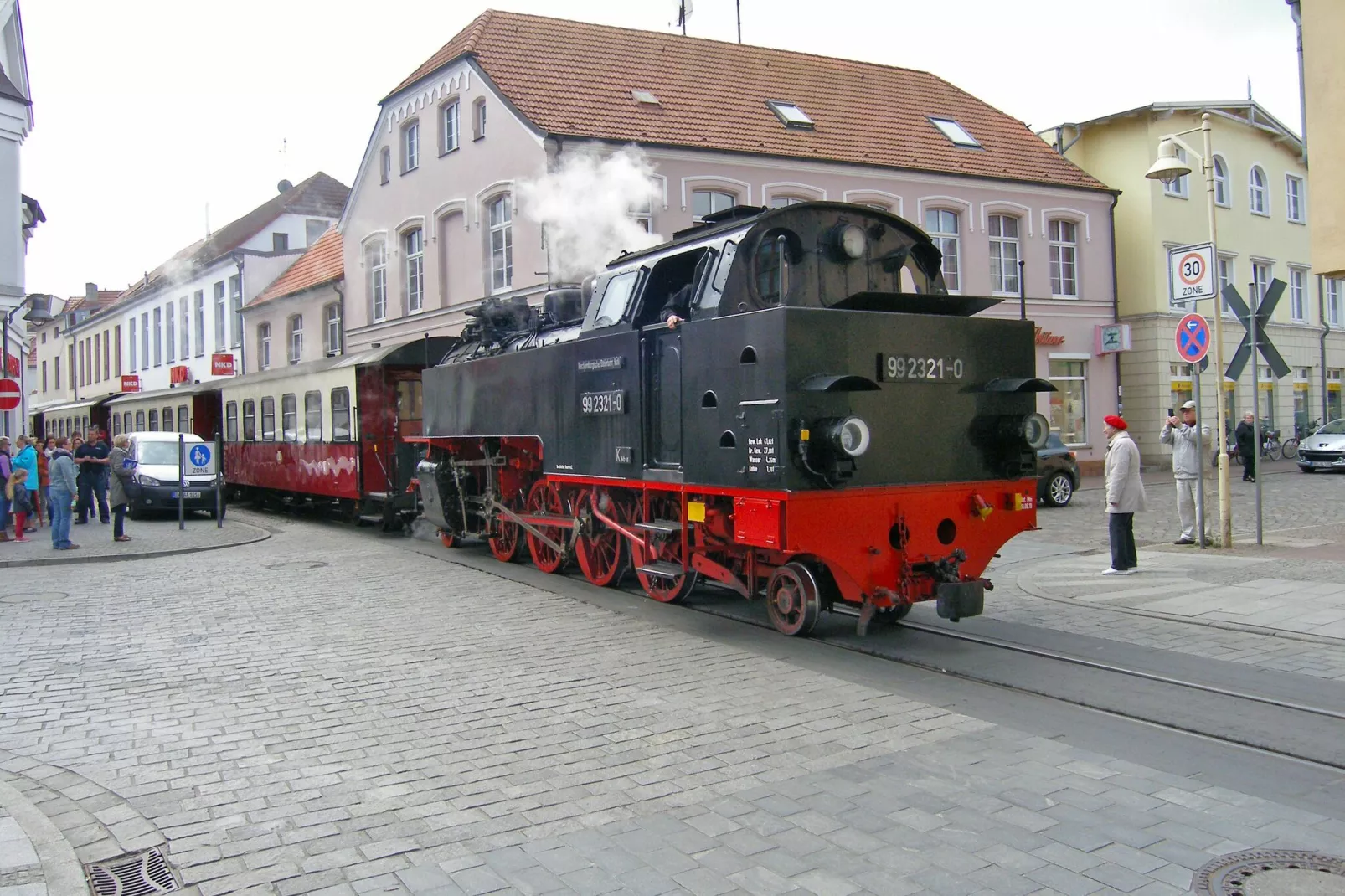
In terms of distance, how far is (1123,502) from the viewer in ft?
33.4

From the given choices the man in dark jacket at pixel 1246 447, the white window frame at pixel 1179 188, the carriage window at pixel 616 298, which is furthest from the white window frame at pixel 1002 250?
the carriage window at pixel 616 298

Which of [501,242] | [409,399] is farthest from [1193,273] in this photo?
[501,242]

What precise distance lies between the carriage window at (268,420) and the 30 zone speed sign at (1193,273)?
51.3 ft

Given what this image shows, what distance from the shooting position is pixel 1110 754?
488 centimetres

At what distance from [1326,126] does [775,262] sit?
7297mm

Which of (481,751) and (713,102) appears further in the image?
(713,102)

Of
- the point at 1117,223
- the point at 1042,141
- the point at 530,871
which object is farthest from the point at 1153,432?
the point at 530,871

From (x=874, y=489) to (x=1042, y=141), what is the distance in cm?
2365

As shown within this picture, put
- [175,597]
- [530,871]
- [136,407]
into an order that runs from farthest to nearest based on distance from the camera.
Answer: [136,407]
[175,597]
[530,871]

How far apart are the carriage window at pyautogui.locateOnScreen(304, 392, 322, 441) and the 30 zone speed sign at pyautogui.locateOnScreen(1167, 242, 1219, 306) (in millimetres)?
12891

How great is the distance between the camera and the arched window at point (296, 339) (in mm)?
32312

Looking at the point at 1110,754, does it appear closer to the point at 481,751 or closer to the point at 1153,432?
the point at 481,751

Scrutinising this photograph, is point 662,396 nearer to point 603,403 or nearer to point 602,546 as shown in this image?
point 603,403

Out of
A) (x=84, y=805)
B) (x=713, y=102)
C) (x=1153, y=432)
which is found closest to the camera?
(x=84, y=805)
